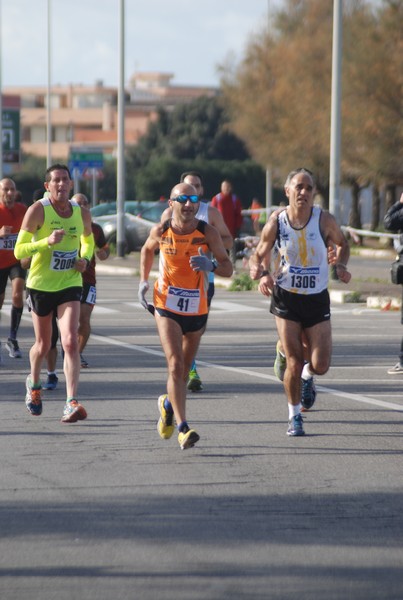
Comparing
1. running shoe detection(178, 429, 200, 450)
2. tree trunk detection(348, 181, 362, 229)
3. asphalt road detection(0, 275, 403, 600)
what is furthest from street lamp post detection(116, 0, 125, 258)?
running shoe detection(178, 429, 200, 450)

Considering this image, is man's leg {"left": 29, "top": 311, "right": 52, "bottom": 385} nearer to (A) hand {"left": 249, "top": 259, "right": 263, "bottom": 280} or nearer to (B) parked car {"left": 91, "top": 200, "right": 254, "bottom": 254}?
(A) hand {"left": 249, "top": 259, "right": 263, "bottom": 280}

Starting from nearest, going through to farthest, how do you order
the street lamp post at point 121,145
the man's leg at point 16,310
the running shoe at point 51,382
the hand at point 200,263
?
the hand at point 200,263 < the running shoe at point 51,382 < the man's leg at point 16,310 < the street lamp post at point 121,145

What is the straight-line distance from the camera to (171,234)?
381 inches

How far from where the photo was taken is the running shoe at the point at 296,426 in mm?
10086

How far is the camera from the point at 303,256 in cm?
1008

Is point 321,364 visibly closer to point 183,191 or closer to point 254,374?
point 183,191

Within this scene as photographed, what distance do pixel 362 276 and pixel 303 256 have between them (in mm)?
20259

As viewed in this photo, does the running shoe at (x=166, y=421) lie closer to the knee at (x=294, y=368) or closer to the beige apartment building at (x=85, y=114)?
the knee at (x=294, y=368)

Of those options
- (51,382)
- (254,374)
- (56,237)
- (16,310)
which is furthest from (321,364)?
(16,310)

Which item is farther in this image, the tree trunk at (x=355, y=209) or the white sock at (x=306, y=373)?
the tree trunk at (x=355, y=209)

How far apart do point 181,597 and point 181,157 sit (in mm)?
91162

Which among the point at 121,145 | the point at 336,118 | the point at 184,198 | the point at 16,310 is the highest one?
the point at 336,118

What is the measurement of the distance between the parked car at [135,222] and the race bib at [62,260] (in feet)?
86.6

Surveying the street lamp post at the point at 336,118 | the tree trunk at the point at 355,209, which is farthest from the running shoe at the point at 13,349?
the tree trunk at the point at 355,209
